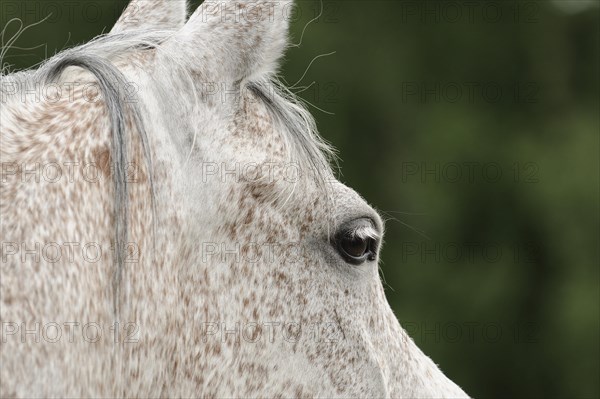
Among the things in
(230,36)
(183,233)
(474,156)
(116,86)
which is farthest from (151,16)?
(474,156)

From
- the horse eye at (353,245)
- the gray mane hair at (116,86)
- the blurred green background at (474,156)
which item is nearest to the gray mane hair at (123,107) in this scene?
the gray mane hair at (116,86)

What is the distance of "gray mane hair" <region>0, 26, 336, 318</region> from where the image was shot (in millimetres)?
2775

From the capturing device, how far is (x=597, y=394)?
→ 47.7 feet

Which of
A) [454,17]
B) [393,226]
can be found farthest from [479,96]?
[393,226]

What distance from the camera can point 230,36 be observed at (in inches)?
120

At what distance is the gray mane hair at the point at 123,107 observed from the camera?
2.78 meters

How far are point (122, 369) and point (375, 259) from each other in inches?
44.1

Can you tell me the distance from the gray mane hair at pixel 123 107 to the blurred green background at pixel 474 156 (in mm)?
10337

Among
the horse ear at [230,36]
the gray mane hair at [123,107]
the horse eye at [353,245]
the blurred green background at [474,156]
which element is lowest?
the blurred green background at [474,156]

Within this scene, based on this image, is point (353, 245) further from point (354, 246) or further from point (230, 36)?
point (230, 36)

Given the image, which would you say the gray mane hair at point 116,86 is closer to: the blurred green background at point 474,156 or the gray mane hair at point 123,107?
the gray mane hair at point 123,107

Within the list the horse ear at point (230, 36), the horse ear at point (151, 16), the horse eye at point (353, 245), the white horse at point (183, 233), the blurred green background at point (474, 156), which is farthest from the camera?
the blurred green background at point (474, 156)

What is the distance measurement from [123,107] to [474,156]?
1372cm

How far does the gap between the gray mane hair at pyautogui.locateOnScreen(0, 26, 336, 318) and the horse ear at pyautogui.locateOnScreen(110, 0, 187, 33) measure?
0.36 meters
